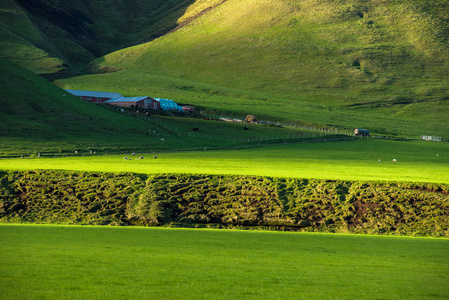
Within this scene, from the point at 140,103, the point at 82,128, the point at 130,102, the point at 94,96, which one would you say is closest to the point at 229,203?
the point at 82,128

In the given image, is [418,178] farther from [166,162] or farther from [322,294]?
[322,294]

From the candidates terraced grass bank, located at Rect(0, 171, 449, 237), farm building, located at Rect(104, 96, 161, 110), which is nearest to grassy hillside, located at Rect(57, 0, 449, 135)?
farm building, located at Rect(104, 96, 161, 110)

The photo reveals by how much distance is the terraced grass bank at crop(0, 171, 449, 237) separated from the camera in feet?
109

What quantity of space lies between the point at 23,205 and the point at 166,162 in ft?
67.7

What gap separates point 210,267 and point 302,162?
138ft

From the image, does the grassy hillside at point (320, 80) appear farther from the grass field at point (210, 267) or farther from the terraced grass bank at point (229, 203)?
the grass field at point (210, 267)

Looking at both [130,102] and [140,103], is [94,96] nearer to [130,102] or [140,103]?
[130,102]

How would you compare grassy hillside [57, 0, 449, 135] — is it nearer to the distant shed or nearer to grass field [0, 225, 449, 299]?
the distant shed

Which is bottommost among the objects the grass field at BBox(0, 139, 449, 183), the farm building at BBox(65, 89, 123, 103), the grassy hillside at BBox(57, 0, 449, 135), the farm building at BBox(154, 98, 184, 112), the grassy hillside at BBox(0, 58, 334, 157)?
the grass field at BBox(0, 139, 449, 183)

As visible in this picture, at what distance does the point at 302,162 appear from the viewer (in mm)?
Answer: 57594

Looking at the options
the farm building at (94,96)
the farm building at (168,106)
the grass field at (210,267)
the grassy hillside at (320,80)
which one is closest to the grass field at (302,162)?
the grass field at (210,267)

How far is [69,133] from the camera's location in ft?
259

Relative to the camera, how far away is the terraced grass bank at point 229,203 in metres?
33.4

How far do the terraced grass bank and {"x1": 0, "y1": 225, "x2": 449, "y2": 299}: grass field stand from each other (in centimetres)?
967
